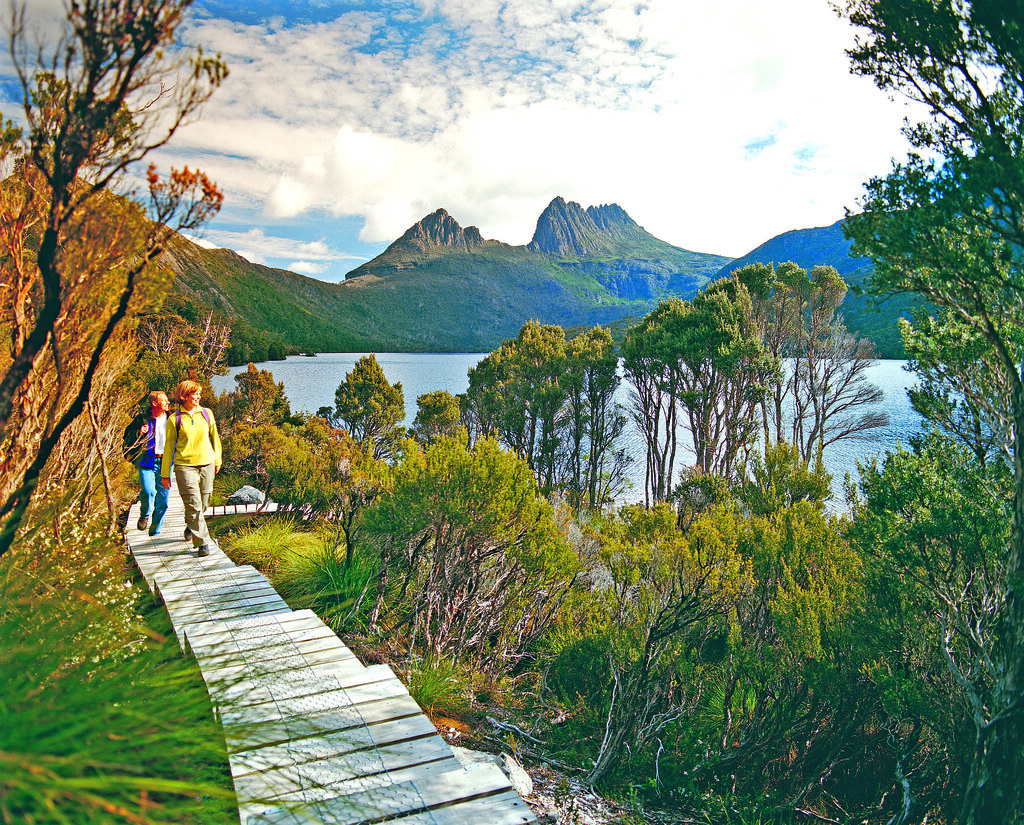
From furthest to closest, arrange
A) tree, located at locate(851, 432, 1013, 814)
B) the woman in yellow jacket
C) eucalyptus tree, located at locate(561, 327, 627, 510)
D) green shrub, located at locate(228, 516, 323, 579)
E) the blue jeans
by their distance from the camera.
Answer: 1. eucalyptus tree, located at locate(561, 327, 627, 510)
2. green shrub, located at locate(228, 516, 323, 579)
3. the blue jeans
4. the woman in yellow jacket
5. tree, located at locate(851, 432, 1013, 814)

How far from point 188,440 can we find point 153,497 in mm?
1523

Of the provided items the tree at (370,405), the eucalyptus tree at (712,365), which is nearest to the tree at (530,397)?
the eucalyptus tree at (712,365)

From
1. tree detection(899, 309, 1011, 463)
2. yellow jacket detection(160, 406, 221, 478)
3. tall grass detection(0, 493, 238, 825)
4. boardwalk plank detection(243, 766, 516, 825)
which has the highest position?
tree detection(899, 309, 1011, 463)

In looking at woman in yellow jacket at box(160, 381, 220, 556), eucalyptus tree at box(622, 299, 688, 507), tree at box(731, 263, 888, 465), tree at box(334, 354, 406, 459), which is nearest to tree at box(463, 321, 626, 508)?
eucalyptus tree at box(622, 299, 688, 507)

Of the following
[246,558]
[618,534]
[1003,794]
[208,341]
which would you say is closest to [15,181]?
[246,558]

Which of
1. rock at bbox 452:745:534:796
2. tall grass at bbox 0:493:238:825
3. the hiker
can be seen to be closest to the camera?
tall grass at bbox 0:493:238:825

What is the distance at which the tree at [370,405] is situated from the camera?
2008 cm

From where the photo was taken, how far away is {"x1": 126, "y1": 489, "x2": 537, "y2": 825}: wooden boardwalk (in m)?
1.85

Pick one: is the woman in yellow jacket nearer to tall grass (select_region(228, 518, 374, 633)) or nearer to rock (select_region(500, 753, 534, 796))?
tall grass (select_region(228, 518, 374, 633))

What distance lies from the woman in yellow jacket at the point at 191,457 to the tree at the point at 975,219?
5.82m

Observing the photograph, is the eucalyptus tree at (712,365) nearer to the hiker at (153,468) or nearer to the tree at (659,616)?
the tree at (659,616)

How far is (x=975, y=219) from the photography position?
357 centimetres

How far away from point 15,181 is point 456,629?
167 inches

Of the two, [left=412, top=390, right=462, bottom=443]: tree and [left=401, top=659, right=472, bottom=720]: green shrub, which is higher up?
[left=412, top=390, right=462, bottom=443]: tree
